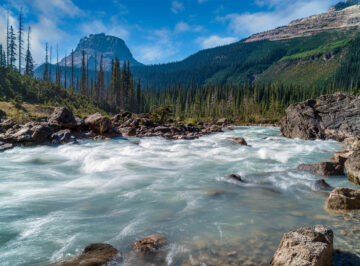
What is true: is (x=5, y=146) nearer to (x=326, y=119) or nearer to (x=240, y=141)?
(x=240, y=141)

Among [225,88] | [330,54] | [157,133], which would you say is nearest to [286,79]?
[330,54]

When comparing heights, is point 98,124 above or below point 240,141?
above

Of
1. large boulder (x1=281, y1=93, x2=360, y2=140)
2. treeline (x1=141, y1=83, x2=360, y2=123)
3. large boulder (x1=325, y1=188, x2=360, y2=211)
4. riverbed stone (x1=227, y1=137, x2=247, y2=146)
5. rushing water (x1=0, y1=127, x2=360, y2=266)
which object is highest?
treeline (x1=141, y1=83, x2=360, y2=123)

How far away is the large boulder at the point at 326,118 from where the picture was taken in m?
24.9

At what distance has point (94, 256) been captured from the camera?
13.3 feet

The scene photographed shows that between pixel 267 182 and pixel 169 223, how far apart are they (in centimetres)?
507

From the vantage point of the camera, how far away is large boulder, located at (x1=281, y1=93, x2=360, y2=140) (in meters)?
24.9

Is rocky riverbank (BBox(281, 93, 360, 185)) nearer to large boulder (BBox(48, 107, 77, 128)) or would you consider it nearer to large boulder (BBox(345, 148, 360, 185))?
large boulder (BBox(345, 148, 360, 185))

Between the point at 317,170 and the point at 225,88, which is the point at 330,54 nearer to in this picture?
the point at 225,88

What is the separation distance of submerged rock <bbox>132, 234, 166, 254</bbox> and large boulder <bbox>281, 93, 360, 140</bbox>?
26.2m

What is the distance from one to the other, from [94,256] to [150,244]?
3.51 feet

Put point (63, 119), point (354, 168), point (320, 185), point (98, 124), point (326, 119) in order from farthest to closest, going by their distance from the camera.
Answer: point (326, 119)
point (98, 124)
point (63, 119)
point (354, 168)
point (320, 185)

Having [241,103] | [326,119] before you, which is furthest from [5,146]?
[241,103]

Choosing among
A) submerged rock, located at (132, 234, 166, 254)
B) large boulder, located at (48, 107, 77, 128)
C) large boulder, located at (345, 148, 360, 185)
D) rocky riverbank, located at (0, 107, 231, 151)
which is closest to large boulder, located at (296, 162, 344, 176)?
large boulder, located at (345, 148, 360, 185)
